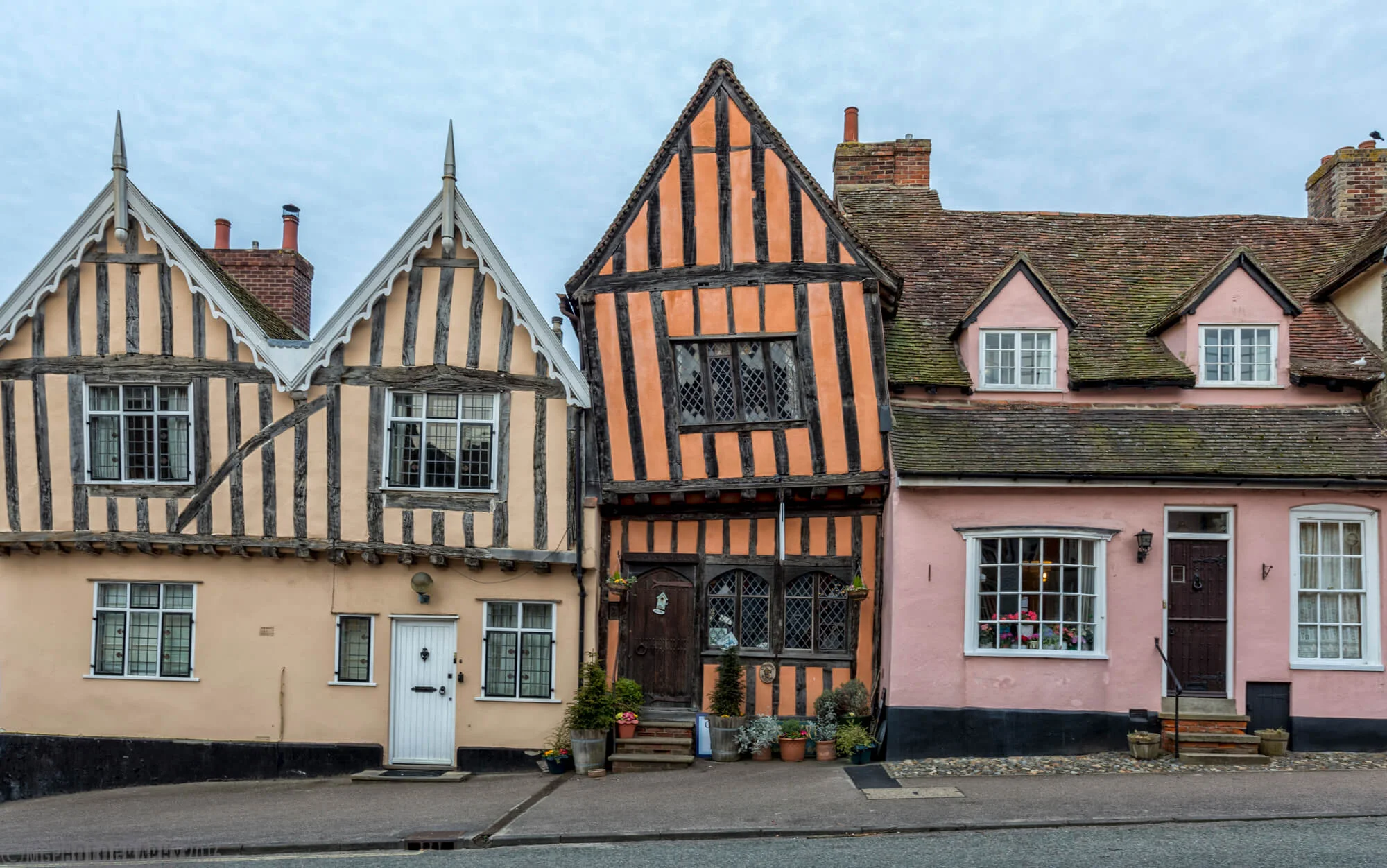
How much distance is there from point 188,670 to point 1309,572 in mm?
13761

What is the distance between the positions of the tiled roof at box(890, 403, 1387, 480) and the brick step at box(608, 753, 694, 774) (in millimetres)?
4305

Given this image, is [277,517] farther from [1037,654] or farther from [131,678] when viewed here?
[1037,654]

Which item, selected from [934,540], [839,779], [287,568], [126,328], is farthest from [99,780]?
[934,540]

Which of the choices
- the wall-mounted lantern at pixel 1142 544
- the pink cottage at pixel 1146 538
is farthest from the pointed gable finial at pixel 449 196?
the wall-mounted lantern at pixel 1142 544

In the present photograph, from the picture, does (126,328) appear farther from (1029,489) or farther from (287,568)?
(1029,489)

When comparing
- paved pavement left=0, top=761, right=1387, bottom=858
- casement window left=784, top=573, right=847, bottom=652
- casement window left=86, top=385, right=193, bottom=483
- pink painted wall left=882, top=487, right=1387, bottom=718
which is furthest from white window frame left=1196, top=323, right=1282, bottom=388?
casement window left=86, top=385, right=193, bottom=483

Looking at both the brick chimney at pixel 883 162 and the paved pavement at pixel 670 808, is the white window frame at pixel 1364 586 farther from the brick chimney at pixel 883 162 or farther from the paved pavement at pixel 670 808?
the brick chimney at pixel 883 162

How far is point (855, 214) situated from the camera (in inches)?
651

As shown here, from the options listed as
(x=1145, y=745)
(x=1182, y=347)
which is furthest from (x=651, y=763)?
(x=1182, y=347)

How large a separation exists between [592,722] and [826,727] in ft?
9.24

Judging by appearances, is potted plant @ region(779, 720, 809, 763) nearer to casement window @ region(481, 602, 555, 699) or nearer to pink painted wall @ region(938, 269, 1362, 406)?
casement window @ region(481, 602, 555, 699)

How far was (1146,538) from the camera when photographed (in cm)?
1213

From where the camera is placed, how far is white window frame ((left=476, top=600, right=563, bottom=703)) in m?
13.6

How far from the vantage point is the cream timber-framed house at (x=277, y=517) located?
13547 millimetres
